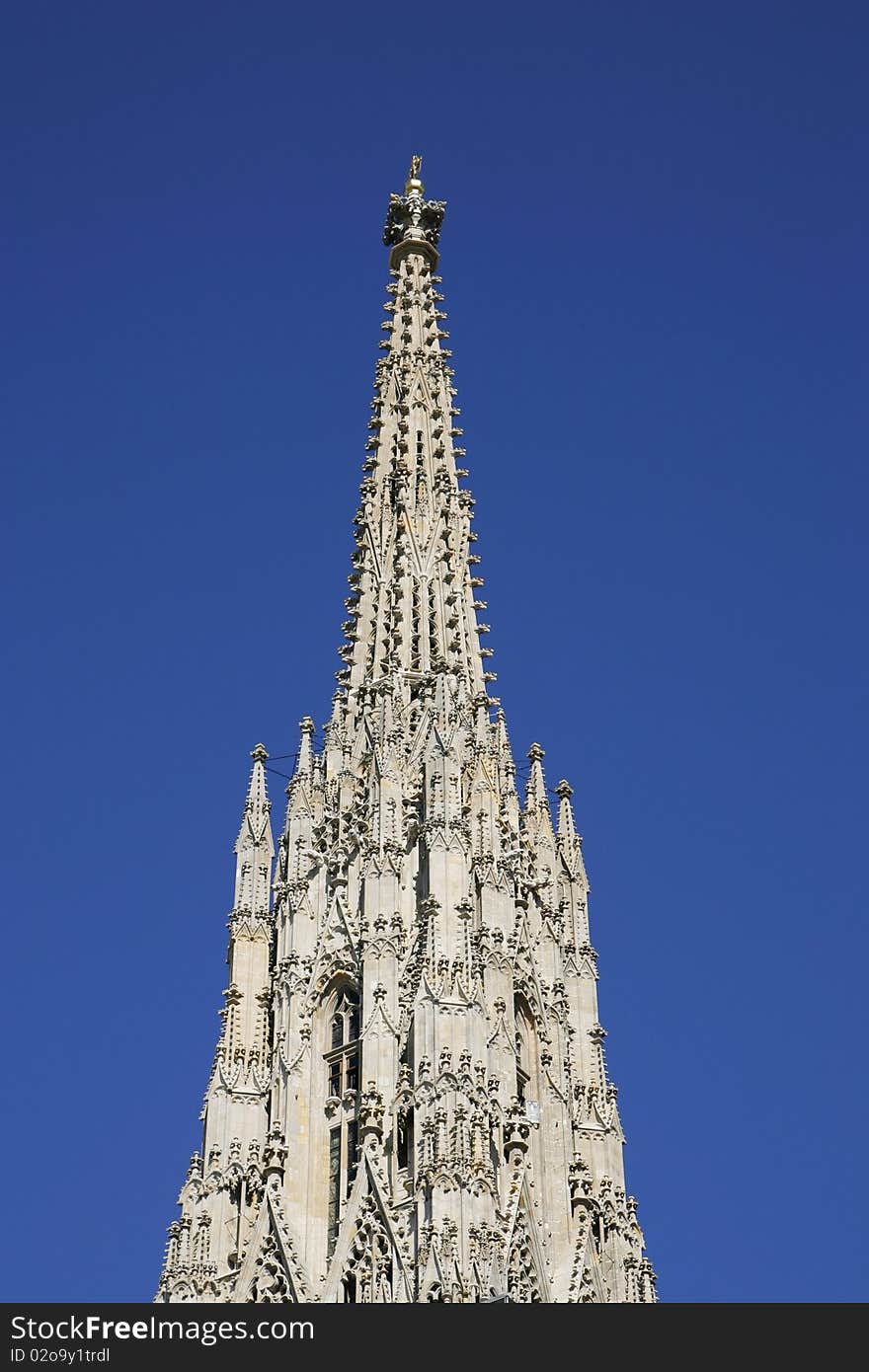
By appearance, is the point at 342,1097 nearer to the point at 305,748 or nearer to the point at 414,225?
the point at 305,748

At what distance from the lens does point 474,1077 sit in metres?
57.2

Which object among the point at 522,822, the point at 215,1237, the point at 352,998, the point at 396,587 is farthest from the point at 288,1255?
the point at 396,587

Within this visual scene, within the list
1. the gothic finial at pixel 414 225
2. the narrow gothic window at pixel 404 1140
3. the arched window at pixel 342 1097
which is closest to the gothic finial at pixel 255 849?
the arched window at pixel 342 1097

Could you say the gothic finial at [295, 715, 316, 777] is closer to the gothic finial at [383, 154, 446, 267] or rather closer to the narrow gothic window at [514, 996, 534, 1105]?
the narrow gothic window at [514, 996, 534, 1105]

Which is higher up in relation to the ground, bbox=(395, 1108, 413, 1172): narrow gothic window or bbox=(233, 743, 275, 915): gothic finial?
bbox=(233, 743, 275, 915): gothic finial

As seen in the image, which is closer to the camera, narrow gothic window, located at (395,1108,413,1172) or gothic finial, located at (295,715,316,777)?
narrow gothic window, located at (395,1108,413,1172)

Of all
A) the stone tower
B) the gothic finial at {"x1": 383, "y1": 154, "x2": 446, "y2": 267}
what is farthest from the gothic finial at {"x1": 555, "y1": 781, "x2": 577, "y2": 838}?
the gothic finial at {"x1": 383, "y1": 154, "x2": 446, "y2": 267}

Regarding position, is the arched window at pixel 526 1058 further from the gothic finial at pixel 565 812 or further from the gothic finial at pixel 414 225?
the gothic finial at pixel 414 225

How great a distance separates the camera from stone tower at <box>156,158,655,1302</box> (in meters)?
56.2

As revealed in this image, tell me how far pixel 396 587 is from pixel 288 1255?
67.3 ft

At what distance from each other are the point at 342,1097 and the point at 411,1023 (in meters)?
2.43

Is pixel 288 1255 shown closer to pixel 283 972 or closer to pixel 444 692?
pixel 283 972

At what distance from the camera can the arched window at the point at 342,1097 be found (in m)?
58.4

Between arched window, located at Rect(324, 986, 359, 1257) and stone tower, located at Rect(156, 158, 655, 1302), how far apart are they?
7cm
